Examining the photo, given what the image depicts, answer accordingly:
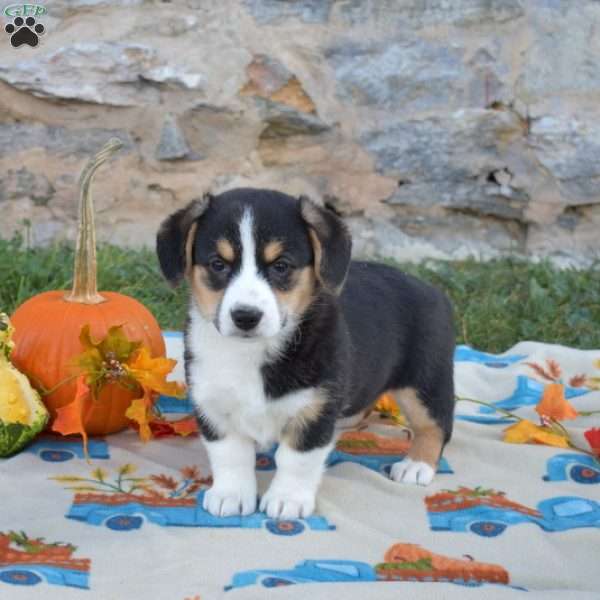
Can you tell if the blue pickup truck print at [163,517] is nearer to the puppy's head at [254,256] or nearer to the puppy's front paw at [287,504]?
the puppy's front paw at [287,504]

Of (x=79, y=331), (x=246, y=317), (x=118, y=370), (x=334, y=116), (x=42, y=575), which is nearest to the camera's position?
(x=42, y=575)

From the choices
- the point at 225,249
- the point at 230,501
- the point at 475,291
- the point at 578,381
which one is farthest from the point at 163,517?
the point at 475,291

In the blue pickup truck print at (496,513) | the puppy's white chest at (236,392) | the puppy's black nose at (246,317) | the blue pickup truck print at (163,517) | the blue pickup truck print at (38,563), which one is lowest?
the blue pickup truck print at (496,513)

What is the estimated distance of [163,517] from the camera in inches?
102

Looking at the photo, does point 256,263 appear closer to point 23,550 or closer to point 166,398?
point 23,550

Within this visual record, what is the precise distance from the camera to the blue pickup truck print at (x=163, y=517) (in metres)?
2.55

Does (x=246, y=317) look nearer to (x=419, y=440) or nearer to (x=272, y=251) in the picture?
(x=272, y=251)

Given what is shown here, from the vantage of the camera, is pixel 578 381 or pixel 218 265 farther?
pixel 578 381

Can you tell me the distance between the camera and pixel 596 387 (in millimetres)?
3773

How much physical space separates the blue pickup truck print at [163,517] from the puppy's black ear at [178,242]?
61 centimetres

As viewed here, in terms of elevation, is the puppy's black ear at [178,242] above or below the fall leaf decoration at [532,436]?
above

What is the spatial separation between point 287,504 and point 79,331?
96 cm

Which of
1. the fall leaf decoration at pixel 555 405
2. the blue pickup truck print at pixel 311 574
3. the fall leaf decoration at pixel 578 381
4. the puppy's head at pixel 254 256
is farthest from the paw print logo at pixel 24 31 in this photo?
the blue pickup truck print at pixel 311 574

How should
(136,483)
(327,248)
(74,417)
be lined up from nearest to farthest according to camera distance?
(327,248) → (136,483) → (74,417)
